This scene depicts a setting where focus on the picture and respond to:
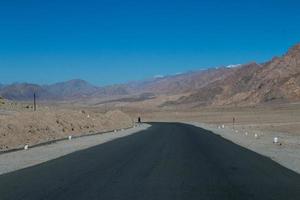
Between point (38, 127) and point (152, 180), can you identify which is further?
point (38, 127)

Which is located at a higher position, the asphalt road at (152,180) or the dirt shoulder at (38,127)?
the dirt shoulder at (38,127)

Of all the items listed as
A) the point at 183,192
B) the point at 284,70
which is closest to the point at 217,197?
the point at 183,192

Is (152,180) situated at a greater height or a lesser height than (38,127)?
lesser

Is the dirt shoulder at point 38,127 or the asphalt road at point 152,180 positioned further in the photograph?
the dirt shoulder at point 38,127

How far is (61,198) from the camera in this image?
12.2m

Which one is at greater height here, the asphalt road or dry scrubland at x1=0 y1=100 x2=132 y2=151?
dry scrubland at x1=0 y1=100 x2=132 y2=151

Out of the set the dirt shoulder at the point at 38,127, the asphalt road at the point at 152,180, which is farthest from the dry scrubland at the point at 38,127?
the asphalt road at the point at 152,180

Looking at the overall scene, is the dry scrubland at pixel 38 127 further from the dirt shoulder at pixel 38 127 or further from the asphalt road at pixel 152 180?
the asphalt road at pixel 152 180

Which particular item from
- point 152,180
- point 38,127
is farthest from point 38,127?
point 152,180

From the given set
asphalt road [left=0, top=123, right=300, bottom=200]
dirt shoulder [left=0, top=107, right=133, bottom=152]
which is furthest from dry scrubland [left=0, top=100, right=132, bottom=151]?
asphalt road [left=0, top=123, right=300, bottom=200]

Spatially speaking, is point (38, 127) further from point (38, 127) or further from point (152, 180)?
point (152, 180)

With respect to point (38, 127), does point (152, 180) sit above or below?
below

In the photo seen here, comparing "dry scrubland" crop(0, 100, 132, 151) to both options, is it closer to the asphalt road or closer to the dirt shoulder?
the dirt shoulder

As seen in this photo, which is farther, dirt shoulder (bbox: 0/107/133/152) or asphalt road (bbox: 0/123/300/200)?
dirt shoulder (bbox: 0/107/133/152)
